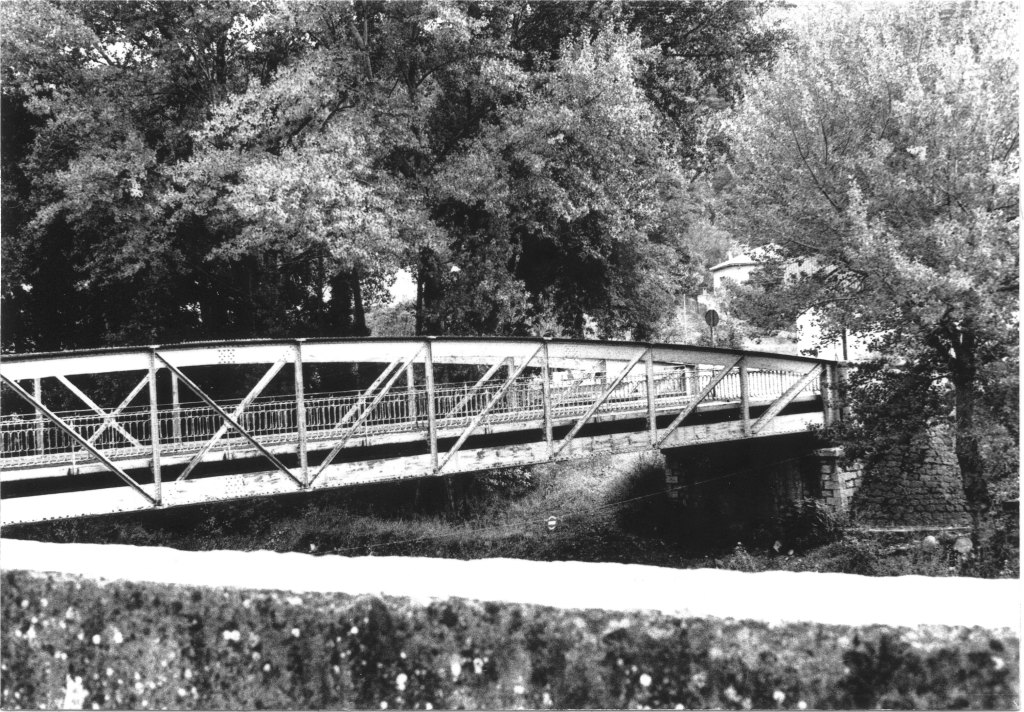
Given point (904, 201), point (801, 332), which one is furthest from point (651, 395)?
point (904, 201)

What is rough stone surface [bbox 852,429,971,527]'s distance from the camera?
649 inches

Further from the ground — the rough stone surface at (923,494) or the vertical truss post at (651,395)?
the vertical truss post at (651,395)

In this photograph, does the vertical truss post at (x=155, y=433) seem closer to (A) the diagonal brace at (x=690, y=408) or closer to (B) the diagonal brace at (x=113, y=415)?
(B) the diagonal brace at (x=113, y=415)

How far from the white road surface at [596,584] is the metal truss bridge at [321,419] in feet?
26.2

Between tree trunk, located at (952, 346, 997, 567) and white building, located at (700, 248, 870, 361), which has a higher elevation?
white building, located at (700, 248, 870, 361)

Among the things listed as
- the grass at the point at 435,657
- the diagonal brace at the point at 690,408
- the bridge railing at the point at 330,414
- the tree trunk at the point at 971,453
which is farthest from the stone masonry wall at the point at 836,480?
the grass at the point at 435,657

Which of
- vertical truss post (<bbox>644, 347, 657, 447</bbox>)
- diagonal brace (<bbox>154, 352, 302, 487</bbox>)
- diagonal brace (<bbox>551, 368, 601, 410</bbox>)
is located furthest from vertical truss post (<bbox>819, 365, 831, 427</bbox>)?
diagonal brace (<bbox>154, 352, 302, 487</bbox>)

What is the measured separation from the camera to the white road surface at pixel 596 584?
2764 mm

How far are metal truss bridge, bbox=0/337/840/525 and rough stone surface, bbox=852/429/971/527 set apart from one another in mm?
1732

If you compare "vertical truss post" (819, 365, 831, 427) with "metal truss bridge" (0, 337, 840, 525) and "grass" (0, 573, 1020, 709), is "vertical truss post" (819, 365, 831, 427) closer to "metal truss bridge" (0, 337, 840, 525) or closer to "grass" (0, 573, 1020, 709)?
"metal truss bridge" (0, 337, 840, 525)

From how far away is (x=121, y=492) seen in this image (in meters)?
12.0

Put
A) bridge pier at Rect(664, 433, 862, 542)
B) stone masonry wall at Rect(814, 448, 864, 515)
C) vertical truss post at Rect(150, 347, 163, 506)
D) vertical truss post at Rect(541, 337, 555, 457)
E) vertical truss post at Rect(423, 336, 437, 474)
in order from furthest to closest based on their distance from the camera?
bridge pier at Rect(664, 433, 862, 542)
stone masonry wall at Rect(814, 448, 864, 515)
vertical truss post at Rect(541, 337, 555, 457)
vertical truss post at Rect(423, 336, 437, 474)
vertical truss post at Rect(150, 347, 163, 506)

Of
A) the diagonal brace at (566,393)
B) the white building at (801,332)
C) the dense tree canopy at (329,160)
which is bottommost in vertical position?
the diagonal brace at (566,393)

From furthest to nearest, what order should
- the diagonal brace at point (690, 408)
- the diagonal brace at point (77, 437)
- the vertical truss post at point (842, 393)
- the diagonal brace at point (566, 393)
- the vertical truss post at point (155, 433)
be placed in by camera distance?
1. the diagonal brace at point (566, 393)
2. the diagonal brace at point (690, 408)
3. the vertical truss post at point (842, 393)
4. the vertical truss post at point (155, 433)
5. the diagonal brace at point (77, 437)
